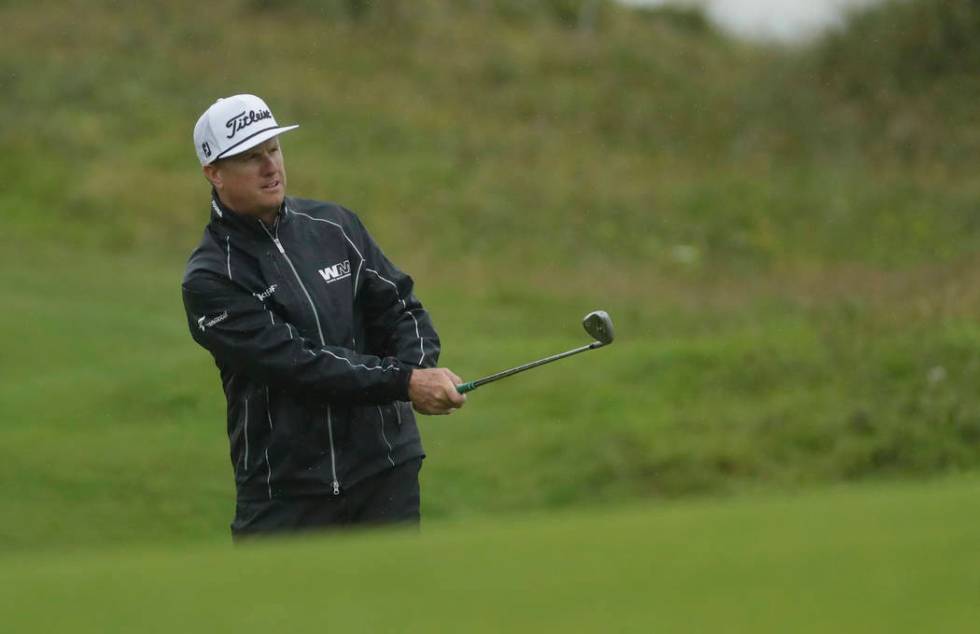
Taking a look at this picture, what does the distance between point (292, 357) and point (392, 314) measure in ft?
2.29

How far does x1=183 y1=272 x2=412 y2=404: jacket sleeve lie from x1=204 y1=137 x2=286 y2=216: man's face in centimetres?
32

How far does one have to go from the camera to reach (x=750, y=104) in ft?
112

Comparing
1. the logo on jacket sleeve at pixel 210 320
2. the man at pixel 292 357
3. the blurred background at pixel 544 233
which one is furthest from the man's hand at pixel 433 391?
the blurred background at pixel 544 233

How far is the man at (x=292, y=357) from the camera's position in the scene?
6609mm

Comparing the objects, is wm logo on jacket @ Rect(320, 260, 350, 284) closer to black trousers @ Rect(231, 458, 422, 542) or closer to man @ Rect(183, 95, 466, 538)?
man @ Rect(183, 95, 466, 538)

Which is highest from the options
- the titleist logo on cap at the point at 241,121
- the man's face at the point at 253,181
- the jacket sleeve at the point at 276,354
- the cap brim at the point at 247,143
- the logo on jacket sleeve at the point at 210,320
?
the titleist logo on cap at the point at 241,121

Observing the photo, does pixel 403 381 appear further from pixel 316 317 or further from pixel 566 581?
pixel 566 581

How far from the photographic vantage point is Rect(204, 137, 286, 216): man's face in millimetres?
6746

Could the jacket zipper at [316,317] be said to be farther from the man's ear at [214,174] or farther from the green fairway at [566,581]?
the green fairway at [566,581]

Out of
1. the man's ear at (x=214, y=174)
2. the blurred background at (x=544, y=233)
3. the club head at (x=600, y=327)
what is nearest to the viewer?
the man's ear at (x=214, y=174)

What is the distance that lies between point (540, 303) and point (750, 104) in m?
14.2

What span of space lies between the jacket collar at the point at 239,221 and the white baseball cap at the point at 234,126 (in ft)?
0.68

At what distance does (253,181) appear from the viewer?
676cm

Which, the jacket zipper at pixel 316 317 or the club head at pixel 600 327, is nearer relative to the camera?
the jacket zipper at pixel 316 317
